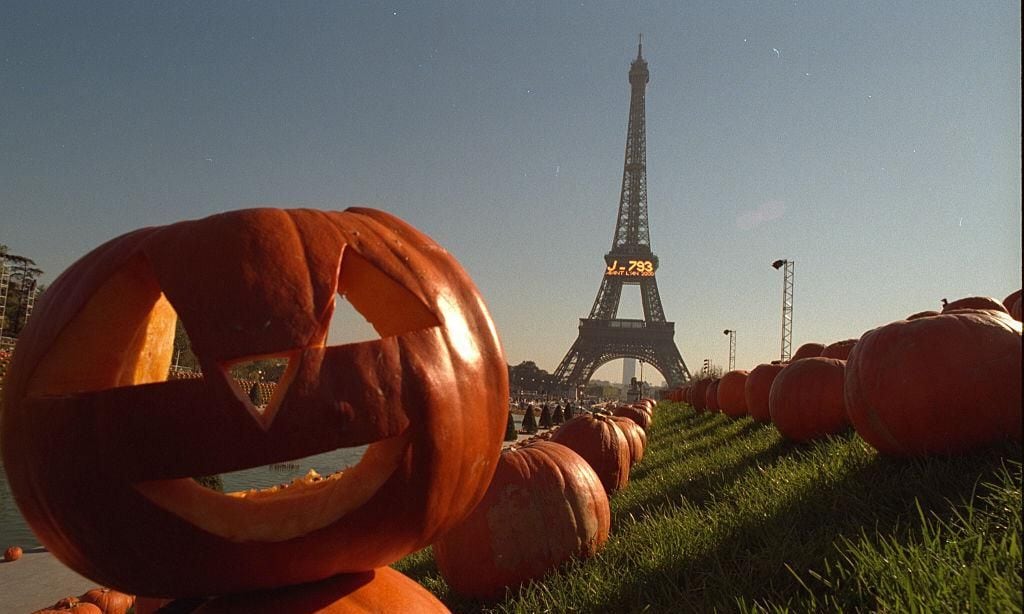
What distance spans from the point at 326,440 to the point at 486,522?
2305mm

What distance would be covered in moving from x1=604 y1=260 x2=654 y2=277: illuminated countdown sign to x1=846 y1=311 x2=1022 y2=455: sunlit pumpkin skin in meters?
54.8

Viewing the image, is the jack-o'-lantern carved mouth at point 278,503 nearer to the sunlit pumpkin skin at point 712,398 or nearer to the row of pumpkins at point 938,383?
the row of pumpkins at point 938,383

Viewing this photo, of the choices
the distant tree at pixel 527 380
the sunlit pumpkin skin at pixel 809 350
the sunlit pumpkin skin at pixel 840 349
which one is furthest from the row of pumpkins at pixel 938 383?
the distant tree at pixel 527 380

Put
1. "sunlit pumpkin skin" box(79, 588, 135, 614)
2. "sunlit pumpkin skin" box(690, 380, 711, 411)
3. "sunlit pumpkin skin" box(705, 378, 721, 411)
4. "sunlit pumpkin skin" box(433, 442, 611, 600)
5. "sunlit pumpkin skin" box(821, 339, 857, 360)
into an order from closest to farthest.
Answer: "sunlit pumpkin skin" box(433, 442, 611, 600), "sunlit pumpkin skin" box(79, 588, 135, 614), "sunlit pumpkin skin" box(821, 339, 857, 360), "sunlit pumpkin skin" box(705, 378, 721, 411), "sunlit pumpkin skin" box(690, 380, 711, 411)

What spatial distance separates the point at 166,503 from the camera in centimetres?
144

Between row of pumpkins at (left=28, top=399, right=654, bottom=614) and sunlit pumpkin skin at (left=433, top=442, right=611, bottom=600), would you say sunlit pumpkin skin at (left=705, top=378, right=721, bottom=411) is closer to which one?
row of pumpkins at (left=28, top=399, right=654, bottom=614)

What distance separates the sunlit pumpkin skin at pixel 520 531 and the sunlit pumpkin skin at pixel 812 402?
8.85 feet

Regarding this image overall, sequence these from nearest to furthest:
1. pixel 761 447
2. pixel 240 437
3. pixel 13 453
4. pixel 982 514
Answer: pixel 240 437 → pixel 13 453 → pixel 982 514 → pixel 761 447

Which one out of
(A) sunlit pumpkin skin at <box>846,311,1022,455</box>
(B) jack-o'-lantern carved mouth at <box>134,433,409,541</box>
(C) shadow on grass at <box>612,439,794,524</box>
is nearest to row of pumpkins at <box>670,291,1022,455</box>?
(A) sunlit pumpkin skin at <box>846,311,1022,455</box>

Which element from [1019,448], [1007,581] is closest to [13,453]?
[1007,581]

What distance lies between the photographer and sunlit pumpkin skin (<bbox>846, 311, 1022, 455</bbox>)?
122 inches

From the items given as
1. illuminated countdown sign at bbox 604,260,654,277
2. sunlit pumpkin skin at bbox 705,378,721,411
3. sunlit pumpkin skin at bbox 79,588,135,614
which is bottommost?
sunlit pumpkin skin at bbox 79,588,135,614

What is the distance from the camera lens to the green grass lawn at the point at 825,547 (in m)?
1.82

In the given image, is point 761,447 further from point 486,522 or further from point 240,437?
point 240,437
